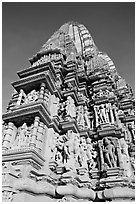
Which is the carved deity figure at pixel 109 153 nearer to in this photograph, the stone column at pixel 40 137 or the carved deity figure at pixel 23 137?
the stone column at pixel 40 137

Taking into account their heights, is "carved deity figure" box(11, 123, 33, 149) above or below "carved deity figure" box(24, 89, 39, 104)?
below

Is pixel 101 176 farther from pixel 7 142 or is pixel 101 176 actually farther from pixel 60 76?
pixel 60 76

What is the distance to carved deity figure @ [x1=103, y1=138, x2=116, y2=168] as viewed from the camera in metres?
8.37

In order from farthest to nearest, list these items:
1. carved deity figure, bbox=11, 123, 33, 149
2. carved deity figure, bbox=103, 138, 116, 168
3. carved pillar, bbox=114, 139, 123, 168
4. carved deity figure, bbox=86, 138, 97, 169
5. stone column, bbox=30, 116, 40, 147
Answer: carved deity figure, bbox=86, 138, 97, 169, carved deity figure, bbox=103, 138, 116, 168, carved pillar, bbox=114, 139, 123, 168, carved deity figure, bbox=11, 123, 33, 149, stone column, bbox=30, 116, 40, 147

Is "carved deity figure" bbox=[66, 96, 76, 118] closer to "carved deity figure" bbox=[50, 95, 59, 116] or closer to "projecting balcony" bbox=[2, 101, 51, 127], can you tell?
"carved deity figure" bbox=[50, 95, 59, 116]

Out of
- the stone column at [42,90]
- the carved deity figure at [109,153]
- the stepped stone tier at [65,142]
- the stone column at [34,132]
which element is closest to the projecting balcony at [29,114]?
the stepped stone tier at [65,142]

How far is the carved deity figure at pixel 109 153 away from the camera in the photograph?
27.5ft

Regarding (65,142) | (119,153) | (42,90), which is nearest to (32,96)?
(42,90)

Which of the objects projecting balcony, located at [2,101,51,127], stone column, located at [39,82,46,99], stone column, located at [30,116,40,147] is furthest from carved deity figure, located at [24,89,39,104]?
stone column, located at [30,116,40,147]

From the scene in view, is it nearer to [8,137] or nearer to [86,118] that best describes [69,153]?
[8,137]

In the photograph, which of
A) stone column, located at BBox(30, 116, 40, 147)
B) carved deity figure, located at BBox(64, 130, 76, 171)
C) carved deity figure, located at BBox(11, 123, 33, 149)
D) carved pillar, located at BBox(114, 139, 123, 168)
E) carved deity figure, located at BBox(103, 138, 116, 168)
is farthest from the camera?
carved deity figure, located at BBox(103, 138, 116, 168)

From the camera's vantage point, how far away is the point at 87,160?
29.6ft

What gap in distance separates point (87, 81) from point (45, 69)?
14.7 ft

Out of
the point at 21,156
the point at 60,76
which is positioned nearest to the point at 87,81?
the point at 60,76
